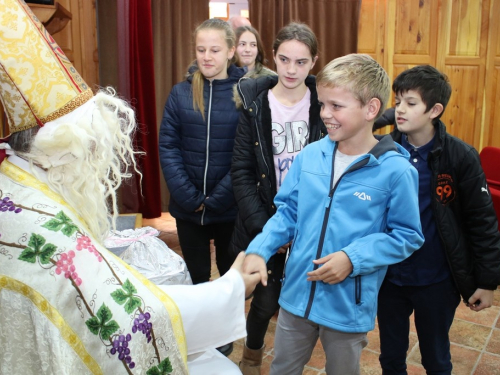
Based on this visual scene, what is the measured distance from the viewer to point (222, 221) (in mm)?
2686

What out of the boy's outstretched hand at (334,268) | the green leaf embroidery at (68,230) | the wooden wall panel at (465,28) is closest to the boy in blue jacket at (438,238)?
the boy's outstretched hand at (334,268)

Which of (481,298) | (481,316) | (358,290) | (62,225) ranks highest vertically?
(62,225)

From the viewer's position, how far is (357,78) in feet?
5.43

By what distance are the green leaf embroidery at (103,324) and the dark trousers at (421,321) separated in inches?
47.5

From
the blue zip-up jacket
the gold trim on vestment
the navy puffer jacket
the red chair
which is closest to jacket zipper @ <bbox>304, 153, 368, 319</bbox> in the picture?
the blue zip-up jacket

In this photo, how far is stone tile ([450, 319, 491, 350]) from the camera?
2869mm

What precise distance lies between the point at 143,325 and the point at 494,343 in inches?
93.8

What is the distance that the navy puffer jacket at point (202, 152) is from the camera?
8.65 feet

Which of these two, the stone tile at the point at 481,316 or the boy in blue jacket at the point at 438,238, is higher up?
the boy in blue jacket at the point at 438,238

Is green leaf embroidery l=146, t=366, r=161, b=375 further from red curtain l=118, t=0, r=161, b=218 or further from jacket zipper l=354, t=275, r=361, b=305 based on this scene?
red curtain l=118, t=0, r=161, b=218

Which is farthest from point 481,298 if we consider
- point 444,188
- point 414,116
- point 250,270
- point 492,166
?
point 492,166

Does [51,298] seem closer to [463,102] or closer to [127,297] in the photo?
[127,297]

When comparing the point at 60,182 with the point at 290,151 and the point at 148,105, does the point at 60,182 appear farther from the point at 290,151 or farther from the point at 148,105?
the point at 148,105

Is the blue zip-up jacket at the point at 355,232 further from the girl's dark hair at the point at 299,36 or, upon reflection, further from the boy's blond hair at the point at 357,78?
the girl's dark hair at the point at 299,36
